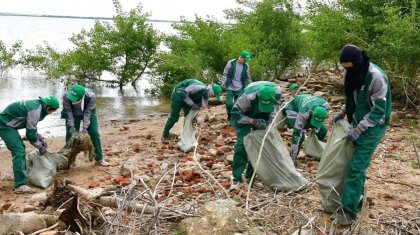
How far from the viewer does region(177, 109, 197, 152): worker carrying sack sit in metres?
8.47

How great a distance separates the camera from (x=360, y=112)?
4.71 metres

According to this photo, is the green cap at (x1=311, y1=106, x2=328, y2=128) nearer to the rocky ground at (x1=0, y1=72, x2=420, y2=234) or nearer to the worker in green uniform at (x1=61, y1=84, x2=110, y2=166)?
the rocky ground at (x1=0, y1=72, x2=420, y2=234)

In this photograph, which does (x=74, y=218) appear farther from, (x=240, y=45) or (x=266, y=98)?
(x=240, y=45)

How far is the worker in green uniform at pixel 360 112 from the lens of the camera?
4496mm

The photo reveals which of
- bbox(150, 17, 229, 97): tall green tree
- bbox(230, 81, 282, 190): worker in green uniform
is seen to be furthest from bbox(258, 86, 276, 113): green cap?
bbox(150, 17, 229, 97): tall green tree

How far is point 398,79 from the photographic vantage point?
33.6 feet

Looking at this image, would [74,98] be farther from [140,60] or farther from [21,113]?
[140,60]

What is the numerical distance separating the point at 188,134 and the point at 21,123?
2.99 m

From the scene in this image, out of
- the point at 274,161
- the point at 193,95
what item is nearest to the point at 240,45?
the point at 193,95

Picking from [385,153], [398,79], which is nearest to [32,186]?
[385,153]

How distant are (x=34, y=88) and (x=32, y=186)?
14.8 m

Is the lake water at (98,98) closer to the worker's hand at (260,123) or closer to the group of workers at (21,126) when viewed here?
the group of workers at (21,126)

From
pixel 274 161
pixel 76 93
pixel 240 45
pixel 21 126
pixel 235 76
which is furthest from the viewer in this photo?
pixel 240 45

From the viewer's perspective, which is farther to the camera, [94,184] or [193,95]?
[193,95]
